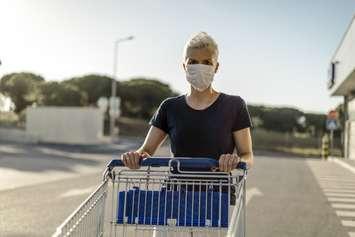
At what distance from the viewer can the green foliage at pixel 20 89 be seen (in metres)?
81.0

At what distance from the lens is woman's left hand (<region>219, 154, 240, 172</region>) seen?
371 centimetres

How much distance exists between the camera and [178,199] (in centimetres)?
385

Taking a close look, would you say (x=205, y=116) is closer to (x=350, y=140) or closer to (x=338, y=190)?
(x=338, y=190)

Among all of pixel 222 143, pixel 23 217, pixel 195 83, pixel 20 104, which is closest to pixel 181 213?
pixel 222 143

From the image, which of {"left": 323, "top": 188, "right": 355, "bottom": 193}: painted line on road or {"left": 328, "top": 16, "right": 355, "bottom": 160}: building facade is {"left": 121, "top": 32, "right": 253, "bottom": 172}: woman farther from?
{"left": 328, "top": 16, "right": 355, "bottom": 160}: building facade

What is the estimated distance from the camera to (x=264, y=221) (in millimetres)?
10422

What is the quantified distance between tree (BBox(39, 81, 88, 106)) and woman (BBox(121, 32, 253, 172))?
74.6m

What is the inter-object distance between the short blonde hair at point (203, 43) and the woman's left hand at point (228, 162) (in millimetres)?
637

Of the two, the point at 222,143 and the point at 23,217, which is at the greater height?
the point at 222,143

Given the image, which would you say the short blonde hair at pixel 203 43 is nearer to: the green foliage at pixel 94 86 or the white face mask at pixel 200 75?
the white face mask at pixel 200 75

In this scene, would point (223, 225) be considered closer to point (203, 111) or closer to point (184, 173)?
point (184, 173)

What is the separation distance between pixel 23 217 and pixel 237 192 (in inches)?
272

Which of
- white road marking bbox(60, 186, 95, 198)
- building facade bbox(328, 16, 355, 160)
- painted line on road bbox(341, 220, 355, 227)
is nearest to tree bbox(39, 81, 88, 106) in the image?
building facade bbox(328, 16, 355, 160)

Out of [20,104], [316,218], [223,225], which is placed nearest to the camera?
[223,225]
